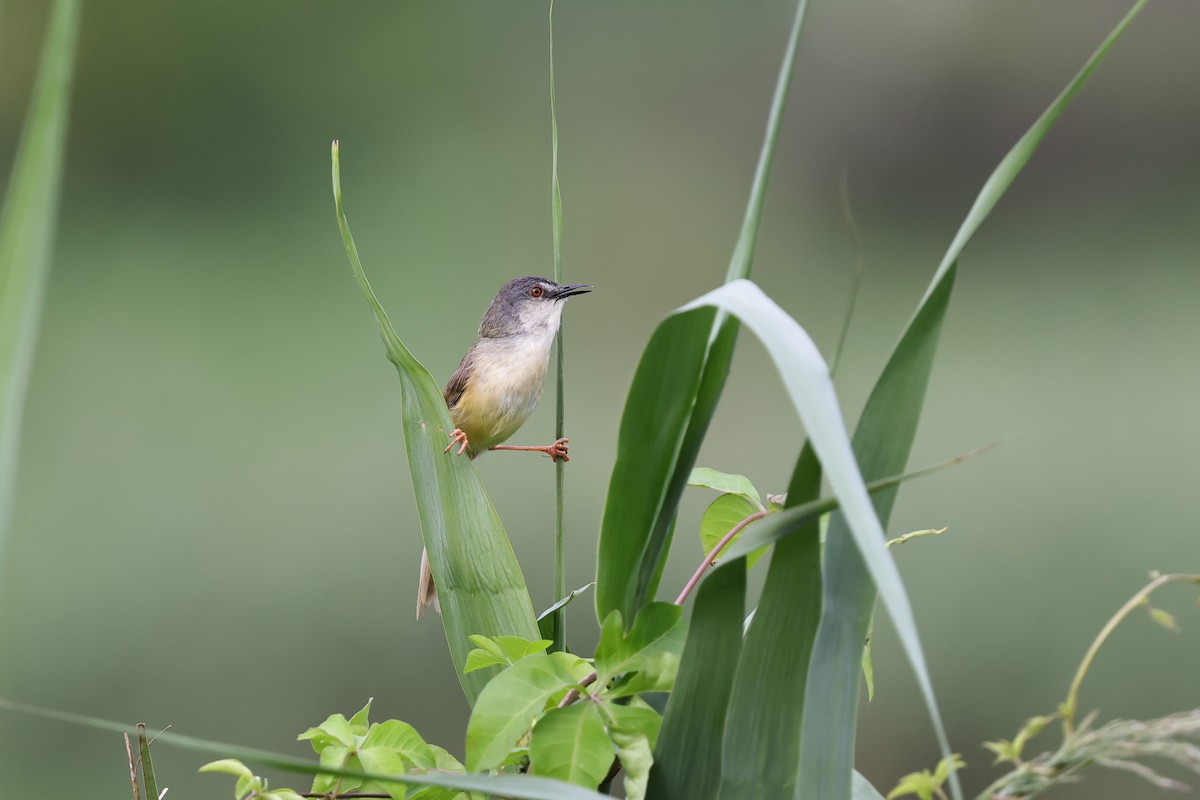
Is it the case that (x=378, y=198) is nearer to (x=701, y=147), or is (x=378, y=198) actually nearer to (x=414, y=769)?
(x=701, y=147)

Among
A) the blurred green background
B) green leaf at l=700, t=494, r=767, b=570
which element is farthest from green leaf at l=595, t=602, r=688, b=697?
the blurred green background

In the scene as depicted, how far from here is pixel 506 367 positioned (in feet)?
3.52

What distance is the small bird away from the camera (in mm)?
1052

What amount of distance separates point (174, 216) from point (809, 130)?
5.82 feet

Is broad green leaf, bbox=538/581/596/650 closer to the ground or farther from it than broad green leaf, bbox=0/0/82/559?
closer to the ground

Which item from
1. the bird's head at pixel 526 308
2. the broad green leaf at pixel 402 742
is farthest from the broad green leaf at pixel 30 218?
the bird's head at pixel 526 308

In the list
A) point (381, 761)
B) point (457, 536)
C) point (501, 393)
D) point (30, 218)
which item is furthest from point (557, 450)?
point (501, 393)

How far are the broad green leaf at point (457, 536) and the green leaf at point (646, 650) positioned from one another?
0.10 m

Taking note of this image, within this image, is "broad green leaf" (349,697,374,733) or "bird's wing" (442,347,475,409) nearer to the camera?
"broad green leaf" (349,697,374,733)

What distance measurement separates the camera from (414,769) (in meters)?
0.41

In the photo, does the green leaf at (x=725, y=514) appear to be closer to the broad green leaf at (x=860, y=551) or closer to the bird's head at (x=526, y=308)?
the broad green leaf at (x=860, y=551)

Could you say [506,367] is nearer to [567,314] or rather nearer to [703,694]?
[703,694]

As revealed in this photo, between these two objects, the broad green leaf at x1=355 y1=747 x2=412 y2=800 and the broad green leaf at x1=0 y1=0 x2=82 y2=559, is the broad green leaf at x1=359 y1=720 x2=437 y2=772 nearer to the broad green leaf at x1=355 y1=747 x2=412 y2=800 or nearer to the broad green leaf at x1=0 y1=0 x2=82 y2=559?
the broad green leaf at x1=355 y1=747 x2=412 y2=800

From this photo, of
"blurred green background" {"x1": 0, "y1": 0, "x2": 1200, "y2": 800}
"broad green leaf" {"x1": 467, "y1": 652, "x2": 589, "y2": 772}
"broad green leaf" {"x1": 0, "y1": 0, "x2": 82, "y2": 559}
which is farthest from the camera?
"blurred green background" {"x1": 0, "y1": 0, "x2": 1200, "y2": 800}
